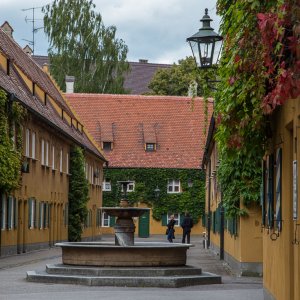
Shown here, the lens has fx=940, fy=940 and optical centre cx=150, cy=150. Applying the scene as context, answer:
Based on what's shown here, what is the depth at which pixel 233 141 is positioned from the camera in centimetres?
984

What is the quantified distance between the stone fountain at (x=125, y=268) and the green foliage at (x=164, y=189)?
165 feet

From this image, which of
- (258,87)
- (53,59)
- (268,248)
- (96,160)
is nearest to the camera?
(258,87)

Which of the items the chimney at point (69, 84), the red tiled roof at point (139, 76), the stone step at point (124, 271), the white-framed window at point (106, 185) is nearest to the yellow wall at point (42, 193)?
the stone step at point (124, 271)

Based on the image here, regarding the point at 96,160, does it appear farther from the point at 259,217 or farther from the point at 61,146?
the point at 259,217

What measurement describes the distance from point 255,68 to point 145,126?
223 ft

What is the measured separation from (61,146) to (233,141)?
134ft

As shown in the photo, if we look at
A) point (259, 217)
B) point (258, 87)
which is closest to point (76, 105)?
point (259, 217)

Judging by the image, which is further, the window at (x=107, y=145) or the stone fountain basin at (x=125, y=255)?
the window at (x=107, y=145)

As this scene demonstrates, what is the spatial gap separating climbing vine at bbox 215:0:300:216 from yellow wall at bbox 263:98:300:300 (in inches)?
13.3

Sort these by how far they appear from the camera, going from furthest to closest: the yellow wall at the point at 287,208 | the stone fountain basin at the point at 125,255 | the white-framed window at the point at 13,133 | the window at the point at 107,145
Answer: the window at the point at 107,145, the white-framed window at the point at 13,133, the stone fountain basin at the point at 125,255, the yellow wall at the point at 287,208

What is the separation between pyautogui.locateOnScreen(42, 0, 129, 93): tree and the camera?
78938 mm

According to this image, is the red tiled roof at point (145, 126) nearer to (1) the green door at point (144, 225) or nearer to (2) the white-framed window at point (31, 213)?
(1) the green door at point (144, 225)

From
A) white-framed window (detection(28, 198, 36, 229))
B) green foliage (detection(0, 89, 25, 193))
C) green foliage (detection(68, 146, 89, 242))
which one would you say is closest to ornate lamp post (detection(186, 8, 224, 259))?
green foliage (detection(0, 89, 25, 193))

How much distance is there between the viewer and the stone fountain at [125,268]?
65.7ft
